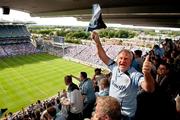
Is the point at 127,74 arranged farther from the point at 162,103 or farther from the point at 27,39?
the point at 27,39

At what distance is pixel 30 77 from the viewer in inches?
1407

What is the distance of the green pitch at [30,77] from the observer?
25.9 metres

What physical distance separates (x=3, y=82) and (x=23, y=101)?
8.65 meters

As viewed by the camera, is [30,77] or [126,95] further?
[30,77]

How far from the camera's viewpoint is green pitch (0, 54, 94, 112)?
2586 cm

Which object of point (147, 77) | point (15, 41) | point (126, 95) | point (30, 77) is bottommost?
point (30, 77)

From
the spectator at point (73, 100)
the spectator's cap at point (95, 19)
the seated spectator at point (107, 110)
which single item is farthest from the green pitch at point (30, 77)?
the seated spectator at point (107, 110)

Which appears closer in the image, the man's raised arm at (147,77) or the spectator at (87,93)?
the man's raised arm at (147,77)

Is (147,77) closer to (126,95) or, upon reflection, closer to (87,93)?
(126,95)

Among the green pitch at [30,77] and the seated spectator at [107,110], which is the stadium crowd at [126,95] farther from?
the green pitch at [30,77]

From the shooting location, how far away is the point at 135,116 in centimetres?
311

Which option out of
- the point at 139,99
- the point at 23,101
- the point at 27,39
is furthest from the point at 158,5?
the point at 27,39

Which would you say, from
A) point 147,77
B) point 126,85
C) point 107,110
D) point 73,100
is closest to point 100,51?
point 126,85

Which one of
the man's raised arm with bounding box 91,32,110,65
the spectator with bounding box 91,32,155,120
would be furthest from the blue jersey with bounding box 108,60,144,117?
the man's raised arm with bounding box 91,32,110,65
